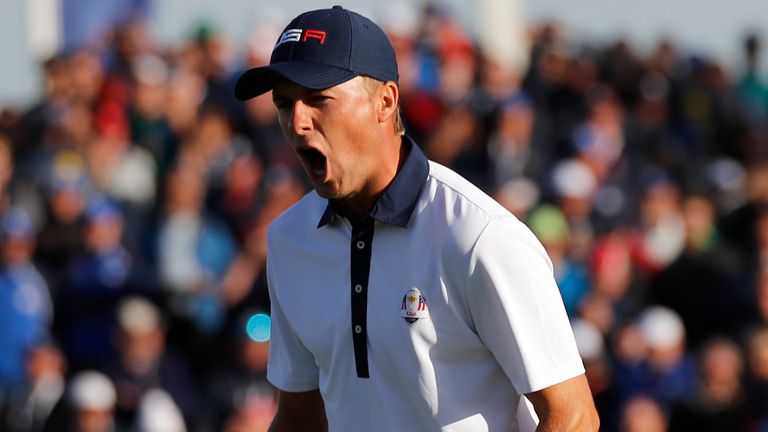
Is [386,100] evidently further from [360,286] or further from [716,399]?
[716,399]

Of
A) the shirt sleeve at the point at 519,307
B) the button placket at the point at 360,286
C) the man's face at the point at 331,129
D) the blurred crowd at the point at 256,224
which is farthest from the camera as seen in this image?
the blurred crowd at the point at 256,224

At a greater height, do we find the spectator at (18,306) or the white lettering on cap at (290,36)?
the white lettering on cap at (290,36)

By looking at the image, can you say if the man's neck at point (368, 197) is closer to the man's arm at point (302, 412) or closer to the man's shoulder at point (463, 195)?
the man's shoulder at point (463, 195)

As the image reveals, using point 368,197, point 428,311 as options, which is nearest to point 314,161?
point 368,197

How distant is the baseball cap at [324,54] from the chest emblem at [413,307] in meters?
0.50

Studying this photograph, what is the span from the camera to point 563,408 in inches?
Result: 143

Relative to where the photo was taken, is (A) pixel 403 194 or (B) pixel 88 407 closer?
(A) pixel 403 194

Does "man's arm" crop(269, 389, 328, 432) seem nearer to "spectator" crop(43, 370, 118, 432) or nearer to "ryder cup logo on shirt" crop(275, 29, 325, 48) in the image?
"ryder cup logo on shirt" crop(275, 29, 325, 48)

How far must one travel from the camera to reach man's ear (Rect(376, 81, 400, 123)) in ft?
12.4

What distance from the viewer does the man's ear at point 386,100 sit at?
148 inches

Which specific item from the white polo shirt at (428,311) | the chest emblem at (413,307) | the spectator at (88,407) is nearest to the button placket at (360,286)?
the white polo shirt at (428,311)

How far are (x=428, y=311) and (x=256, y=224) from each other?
7.08m

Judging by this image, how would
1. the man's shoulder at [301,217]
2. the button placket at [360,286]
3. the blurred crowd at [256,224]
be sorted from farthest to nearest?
the blurred crowd at [256,224] → the man's shoulder at [301,217] → the button placket at [360,286]

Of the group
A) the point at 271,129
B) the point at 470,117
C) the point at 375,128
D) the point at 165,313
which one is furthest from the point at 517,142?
the point at 375,128
